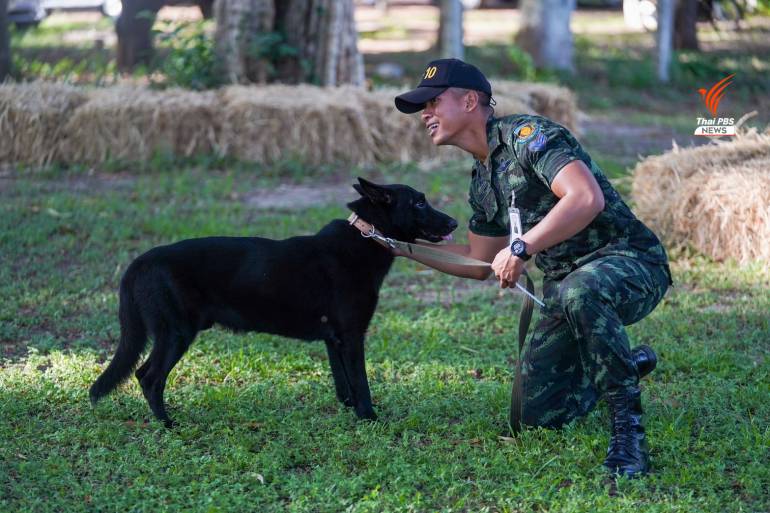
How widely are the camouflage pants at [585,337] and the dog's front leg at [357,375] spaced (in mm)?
746

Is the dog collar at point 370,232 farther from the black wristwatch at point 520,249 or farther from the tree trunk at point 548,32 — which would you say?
the tree trunk at point 548,32

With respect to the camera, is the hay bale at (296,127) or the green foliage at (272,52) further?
the green foliage at (272,52)

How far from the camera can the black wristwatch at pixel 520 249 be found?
357 centimetres

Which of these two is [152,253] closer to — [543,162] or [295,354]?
[295,354]

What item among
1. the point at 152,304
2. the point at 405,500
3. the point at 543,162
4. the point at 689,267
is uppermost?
the point at 543,162

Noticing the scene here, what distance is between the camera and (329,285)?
171 inches

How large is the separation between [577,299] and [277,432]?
5.09ft

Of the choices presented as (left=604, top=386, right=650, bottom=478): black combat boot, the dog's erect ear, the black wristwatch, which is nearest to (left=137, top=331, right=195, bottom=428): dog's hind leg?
the dog's erect ear

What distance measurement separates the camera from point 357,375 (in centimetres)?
433

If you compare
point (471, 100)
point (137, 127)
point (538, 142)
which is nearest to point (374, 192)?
point (471, 100)

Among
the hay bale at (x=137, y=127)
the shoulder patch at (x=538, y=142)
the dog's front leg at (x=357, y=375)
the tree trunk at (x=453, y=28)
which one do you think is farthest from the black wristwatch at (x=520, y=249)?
the tree trunk at (x=453, y=28)

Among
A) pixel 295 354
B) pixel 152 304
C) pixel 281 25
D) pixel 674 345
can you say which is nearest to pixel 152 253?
pixel 152 304

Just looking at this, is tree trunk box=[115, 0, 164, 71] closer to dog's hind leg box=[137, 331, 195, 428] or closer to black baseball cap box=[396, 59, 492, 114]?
dog's hind leg box=[137, 331, 195, 428]

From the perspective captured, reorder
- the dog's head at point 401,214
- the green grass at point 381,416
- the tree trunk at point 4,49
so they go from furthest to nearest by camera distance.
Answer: the tree trunk at point 4,49
the dog's head at point 401,214
the green grass at point 381,416
